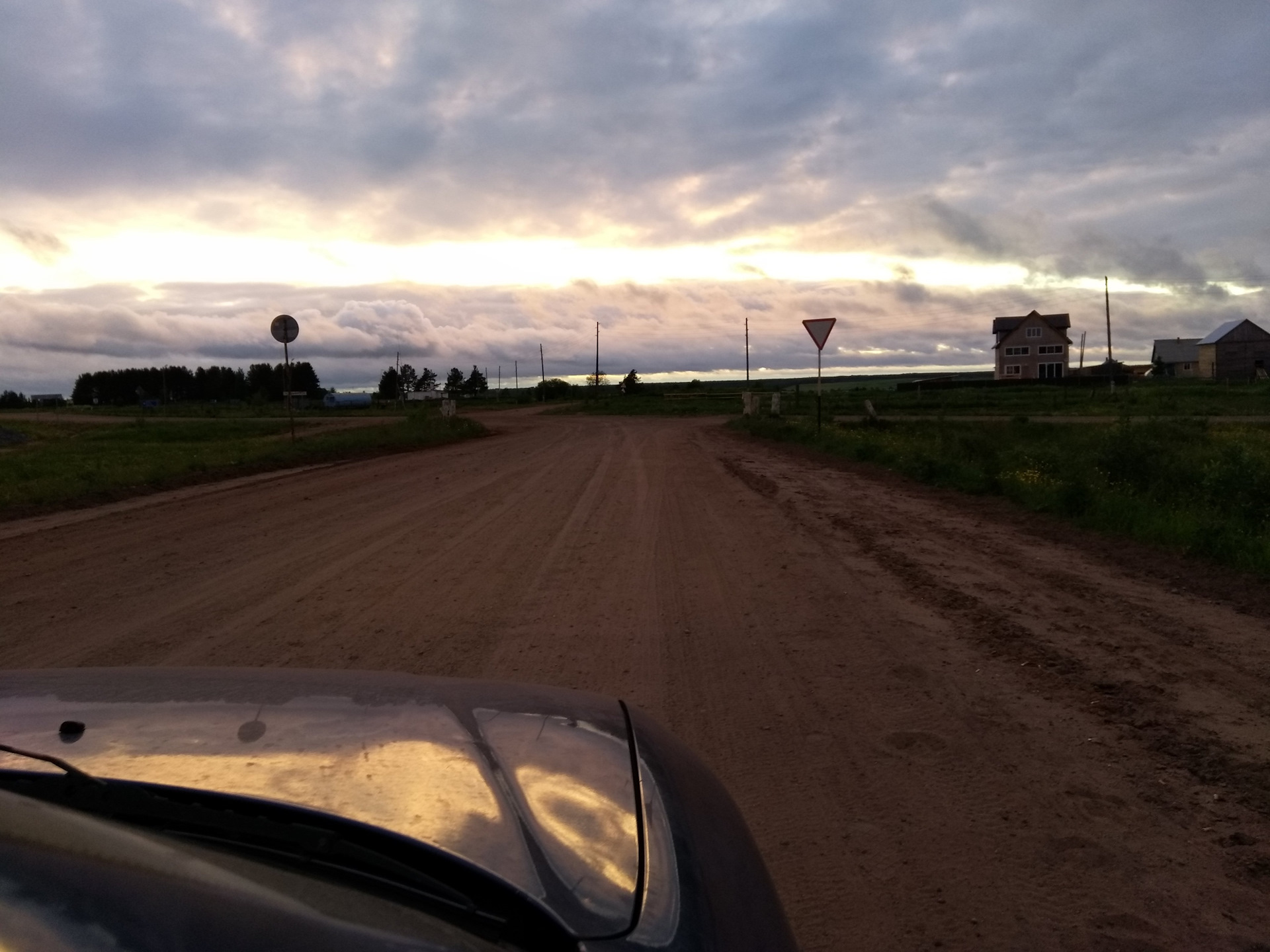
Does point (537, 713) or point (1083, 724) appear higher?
point (537, 713)

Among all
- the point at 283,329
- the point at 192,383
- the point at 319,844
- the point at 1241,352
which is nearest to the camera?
the point at 319,844

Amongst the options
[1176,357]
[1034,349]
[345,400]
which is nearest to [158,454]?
[345,400]

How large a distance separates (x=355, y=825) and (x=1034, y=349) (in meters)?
107

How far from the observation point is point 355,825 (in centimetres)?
173

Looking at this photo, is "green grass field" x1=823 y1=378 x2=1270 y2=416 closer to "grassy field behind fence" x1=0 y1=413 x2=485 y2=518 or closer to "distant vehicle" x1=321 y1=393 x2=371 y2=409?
"grassy field behind fence" x1=0 y1=413 x2=485 y2=518

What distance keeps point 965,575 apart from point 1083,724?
3632 millimetres

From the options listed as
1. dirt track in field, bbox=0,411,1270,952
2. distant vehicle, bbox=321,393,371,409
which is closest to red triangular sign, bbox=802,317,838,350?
dirt track in field, bbox=0,411,1270,952

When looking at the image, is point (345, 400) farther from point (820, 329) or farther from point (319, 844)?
point (319, 844)

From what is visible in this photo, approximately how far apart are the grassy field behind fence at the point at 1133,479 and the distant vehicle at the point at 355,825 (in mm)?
8114

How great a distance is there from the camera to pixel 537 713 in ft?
7.98

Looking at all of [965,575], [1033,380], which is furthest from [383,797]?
[1033,380]

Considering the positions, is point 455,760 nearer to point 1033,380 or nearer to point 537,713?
point 537,713

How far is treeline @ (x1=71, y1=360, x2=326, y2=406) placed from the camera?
148 metres

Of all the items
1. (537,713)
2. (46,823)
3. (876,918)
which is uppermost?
(46,823)
